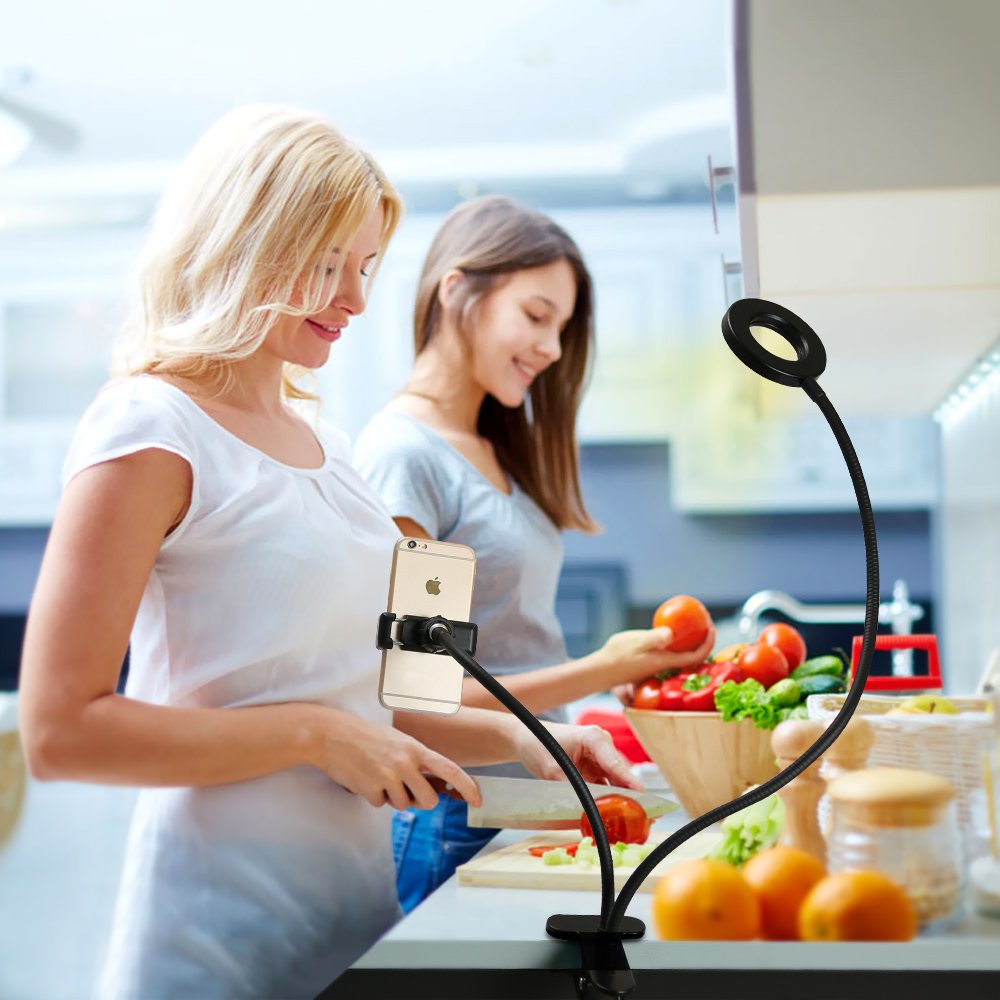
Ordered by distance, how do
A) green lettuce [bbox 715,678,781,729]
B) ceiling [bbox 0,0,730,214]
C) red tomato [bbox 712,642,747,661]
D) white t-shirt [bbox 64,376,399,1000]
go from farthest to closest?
ceiling [bbox 0,0,730,214] < red tomato [bbox 712,642,747,661] < green lettuce [bbox 715,678,781,729] < white t-shirt [bbox 64,376,399,1000]

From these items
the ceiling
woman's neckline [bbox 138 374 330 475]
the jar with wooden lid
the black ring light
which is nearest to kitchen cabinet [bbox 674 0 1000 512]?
the black ring light

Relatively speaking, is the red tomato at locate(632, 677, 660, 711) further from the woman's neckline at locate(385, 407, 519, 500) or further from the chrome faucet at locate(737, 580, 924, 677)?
the chrome faucet at locate(737, 580, 924, 677)

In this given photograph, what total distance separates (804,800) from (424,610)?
0.22m

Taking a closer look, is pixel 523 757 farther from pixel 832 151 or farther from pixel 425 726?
pixel 832 151

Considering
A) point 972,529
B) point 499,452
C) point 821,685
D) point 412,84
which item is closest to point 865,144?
point 821,685

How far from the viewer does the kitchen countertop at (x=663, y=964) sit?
1.71 feet

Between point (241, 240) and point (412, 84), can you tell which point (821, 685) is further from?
point (412, 84)

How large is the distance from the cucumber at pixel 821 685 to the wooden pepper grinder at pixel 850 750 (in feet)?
1.20

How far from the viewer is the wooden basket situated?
3.12ft

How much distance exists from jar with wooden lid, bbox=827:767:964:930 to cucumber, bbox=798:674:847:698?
440mm

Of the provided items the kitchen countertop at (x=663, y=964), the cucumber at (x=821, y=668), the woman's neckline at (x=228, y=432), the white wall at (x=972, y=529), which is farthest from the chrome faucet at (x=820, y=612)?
the kitchen countertop at (x=663, y=964)

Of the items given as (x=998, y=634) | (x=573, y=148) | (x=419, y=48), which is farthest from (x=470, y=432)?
(x=573, y=148)

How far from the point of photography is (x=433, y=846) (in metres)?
1.05

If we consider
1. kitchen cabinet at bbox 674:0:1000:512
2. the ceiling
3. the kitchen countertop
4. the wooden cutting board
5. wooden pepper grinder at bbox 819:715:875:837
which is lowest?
the kitchen countertop
